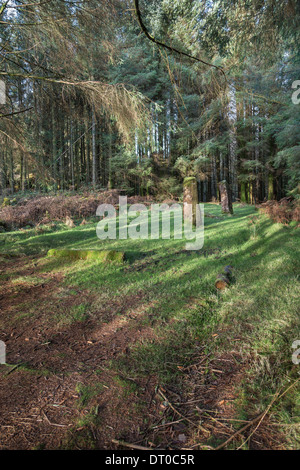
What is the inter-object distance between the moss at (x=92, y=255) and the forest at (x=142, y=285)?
4cm

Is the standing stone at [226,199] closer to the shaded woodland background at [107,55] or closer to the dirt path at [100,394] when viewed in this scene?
the shaded woodland background at [107,55]

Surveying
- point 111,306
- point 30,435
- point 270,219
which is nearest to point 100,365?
point 30,435

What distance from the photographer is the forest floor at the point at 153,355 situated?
1.73 meters

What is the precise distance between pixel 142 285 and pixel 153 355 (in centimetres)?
192

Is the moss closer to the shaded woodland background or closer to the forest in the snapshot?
the forest

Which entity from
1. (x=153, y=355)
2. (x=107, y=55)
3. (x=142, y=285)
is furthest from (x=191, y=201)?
(x=153, y=355)

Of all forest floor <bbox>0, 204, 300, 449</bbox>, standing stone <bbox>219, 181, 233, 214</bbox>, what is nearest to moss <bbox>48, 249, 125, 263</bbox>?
forest floor <bbox>0, 204, 300, 449</bbox>

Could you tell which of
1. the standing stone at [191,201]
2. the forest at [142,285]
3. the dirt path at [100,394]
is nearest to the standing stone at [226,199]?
the forest at [142,285]

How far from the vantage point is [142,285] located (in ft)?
14.7

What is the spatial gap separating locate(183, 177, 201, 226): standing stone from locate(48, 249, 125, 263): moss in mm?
3428

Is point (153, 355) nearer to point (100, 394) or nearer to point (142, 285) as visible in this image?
point (100, 394)

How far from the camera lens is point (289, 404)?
182 centimetres

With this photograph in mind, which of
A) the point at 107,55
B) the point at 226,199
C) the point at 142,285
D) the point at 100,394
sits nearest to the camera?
the point at 100,394

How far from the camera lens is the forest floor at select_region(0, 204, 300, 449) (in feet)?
5.67
